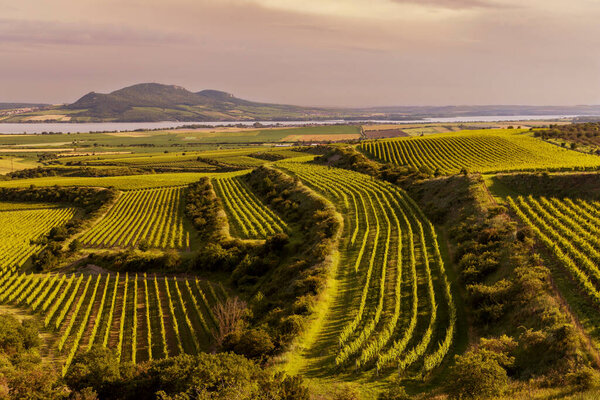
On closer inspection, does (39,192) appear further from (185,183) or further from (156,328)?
(156,328)

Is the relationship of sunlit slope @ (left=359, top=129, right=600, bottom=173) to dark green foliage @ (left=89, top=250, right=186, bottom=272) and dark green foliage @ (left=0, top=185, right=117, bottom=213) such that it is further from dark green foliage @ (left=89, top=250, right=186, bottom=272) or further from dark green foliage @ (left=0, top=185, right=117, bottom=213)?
dark green foliage @ (left=0, top=185, right=117, bottom=213)

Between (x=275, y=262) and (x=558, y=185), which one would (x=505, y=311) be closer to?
(x=275, y=262)

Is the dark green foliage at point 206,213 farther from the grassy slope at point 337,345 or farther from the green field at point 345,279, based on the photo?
the grassy slope at point 337,345

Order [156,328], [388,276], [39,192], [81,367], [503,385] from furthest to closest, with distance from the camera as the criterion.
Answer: [39,192], [156,328], [388,276], [81,367], [503,385]

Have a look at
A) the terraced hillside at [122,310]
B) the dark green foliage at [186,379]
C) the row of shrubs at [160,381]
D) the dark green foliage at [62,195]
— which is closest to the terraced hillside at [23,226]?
the dark green foliage at [62,195]

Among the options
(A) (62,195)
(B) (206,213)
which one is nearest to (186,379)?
(B) (206,213)

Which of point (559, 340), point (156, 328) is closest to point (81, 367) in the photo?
point (156, 328)
